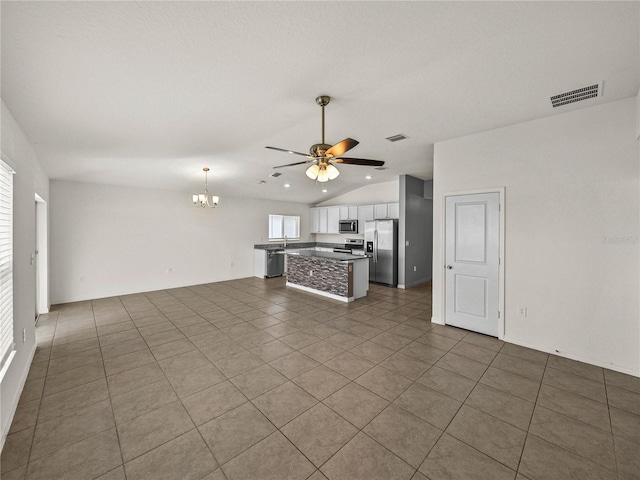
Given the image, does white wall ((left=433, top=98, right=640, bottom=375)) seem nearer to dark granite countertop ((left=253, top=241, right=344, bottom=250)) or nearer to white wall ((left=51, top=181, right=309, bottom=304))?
dark granite countertop ((left=253, top=241, right=344, bottom=250))

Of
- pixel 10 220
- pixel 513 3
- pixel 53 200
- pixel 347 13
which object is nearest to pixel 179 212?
pixel 53 200

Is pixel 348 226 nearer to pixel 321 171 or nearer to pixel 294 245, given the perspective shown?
pixel 294 245

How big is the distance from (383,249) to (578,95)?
184 inches

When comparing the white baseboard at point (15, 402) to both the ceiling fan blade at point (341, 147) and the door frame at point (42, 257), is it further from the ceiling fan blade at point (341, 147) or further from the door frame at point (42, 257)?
the ceiling fan blade at point (341, 147)

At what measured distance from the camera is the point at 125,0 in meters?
1.49

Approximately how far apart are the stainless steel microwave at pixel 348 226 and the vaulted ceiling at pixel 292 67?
415cm

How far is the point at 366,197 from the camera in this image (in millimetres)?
8219

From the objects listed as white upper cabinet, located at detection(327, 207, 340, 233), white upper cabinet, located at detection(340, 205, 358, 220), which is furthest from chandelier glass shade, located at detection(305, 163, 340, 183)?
white upper cabinet, located at detection(327, 207, 340, 233)

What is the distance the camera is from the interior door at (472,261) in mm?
3668

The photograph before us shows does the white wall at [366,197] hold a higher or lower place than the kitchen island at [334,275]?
higher

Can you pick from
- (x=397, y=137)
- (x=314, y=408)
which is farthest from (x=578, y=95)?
(x=314, y=408)

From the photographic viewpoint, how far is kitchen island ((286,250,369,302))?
18.1 feet

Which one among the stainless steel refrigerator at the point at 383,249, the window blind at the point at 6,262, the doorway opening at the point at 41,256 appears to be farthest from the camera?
the stainless steel refrigerator at the point at 383,249

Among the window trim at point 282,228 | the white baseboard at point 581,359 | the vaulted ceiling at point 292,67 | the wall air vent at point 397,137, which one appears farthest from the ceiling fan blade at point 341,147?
the window trim at point 282,228
